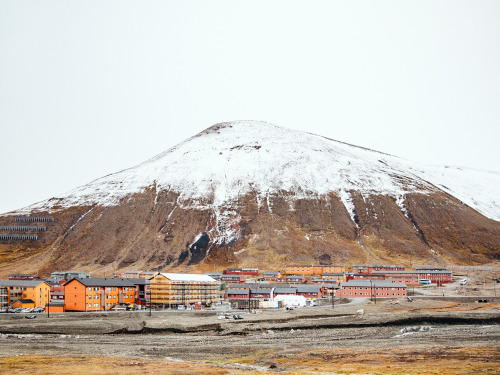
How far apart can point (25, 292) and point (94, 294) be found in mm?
15442

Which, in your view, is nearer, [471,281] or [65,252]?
[471,281]

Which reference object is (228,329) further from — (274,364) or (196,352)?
(274,364)

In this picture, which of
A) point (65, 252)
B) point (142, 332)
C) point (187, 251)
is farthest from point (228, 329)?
point (65, 252)

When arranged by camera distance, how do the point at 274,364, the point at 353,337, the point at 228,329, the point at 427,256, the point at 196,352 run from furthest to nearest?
the point at 427,256
the point at 228,329
the point at 353,337
the point at 196,352
the point at 274,364

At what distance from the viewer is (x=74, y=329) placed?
3027 inches

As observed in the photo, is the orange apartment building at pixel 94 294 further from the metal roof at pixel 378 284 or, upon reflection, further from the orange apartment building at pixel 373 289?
the metal roof at pixel 378 284

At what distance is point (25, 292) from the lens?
350 feet

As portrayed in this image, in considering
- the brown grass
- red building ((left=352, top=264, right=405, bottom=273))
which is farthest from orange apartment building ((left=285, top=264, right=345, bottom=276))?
the brown grass

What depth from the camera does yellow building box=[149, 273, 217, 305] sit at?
104062 mm

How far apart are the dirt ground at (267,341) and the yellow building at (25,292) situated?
14.0 metres

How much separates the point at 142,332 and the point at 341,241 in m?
129

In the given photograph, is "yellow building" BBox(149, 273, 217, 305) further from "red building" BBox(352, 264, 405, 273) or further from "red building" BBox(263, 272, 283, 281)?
"red building" BBox(352, 264, 405, 273)

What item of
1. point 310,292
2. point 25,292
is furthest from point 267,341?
point 25,292

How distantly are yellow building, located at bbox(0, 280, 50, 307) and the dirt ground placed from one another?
46.0ft
